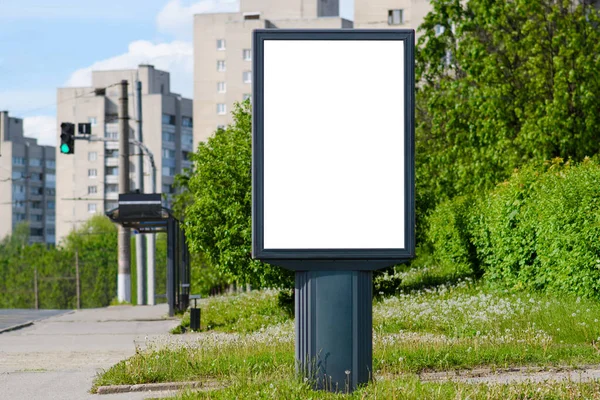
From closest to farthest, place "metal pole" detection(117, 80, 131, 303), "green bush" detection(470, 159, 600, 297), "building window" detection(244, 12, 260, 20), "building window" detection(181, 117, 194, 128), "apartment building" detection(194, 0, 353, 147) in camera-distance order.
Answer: "green bush" detection(470, 159, 600, 297) → "metal pole" detection(117, 80, 131, 303) → "apartment building" detection(194, 0, 353, 147) → "building window" detection(244, 12, 260, 20) → "building window" detection(181, 117, 194, 128)

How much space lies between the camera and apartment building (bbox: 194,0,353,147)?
10494 centimetres

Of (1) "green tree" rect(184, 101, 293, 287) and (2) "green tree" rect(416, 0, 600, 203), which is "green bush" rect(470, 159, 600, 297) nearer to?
(2) "green tree" rect(416, 0, 600, 203)

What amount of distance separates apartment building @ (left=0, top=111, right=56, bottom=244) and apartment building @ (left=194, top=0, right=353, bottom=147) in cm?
5194

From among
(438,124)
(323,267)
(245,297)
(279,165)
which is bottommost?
(245,297)

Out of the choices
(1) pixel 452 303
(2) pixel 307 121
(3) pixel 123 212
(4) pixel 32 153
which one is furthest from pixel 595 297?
(4) pixel 32 153

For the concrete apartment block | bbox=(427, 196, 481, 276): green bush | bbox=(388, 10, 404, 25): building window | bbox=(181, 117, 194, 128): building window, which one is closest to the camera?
bbox=(427, 196, 481, 276): green bush

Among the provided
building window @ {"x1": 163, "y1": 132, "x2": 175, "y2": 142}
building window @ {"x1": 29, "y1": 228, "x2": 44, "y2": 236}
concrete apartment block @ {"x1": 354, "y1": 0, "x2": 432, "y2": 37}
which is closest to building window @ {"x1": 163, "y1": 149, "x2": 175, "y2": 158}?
building window @ {"x1": 163, "y1": 132, "x2": 175, "y2": 142}

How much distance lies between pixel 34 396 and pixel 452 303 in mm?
10049

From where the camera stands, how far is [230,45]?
347 ft

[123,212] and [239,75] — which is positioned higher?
[239,75]

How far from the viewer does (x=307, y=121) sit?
9.98 m

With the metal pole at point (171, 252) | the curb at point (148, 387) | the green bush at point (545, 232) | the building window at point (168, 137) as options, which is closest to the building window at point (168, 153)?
the building window at point (168, 137)

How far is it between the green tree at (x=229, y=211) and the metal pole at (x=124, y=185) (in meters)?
15.0

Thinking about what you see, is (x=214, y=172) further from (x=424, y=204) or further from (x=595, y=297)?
(x=595, y=297)
